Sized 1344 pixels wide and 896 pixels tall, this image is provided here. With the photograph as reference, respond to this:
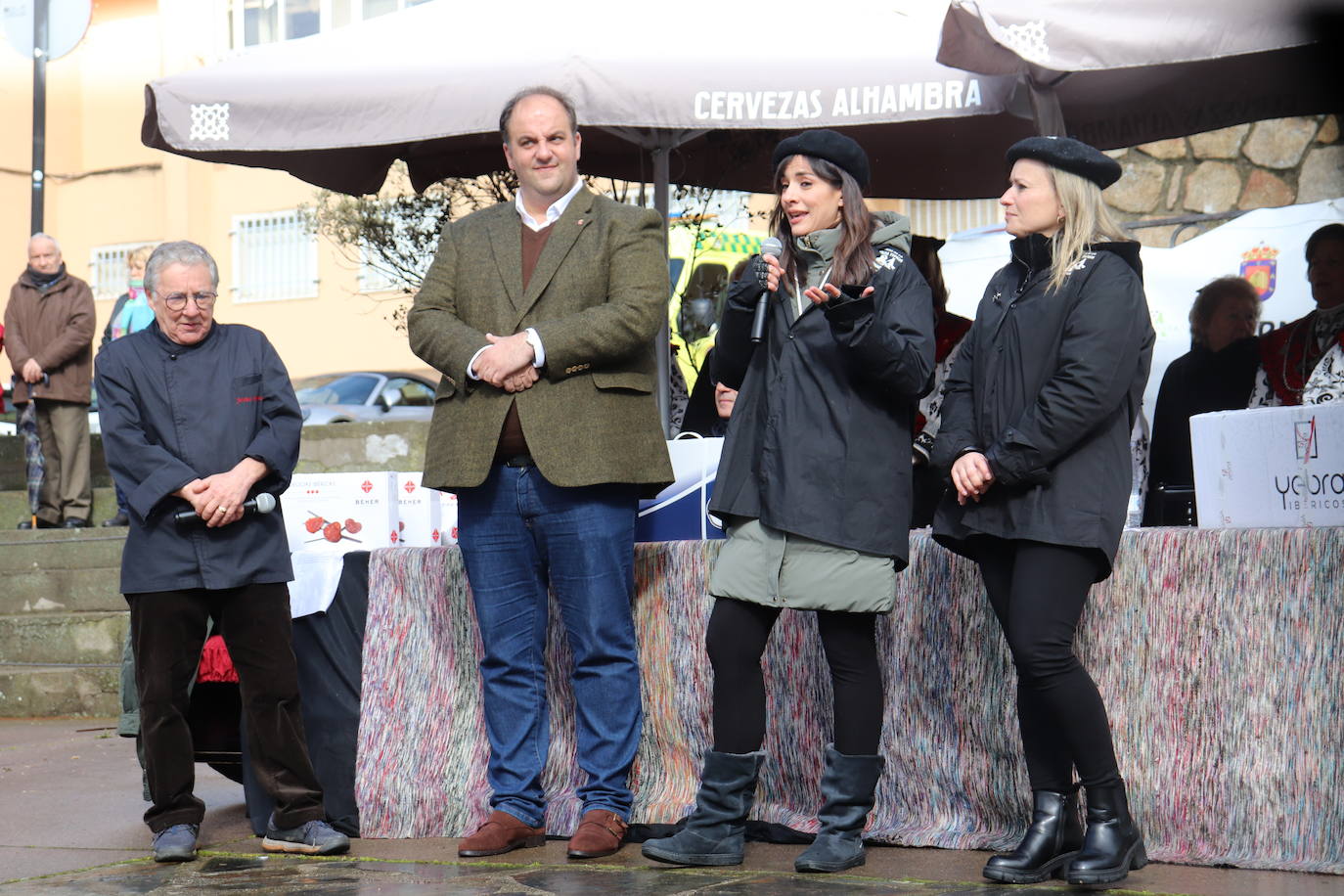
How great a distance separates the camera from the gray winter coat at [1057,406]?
3.57 metres

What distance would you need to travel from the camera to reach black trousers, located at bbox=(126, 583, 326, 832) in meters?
4.29

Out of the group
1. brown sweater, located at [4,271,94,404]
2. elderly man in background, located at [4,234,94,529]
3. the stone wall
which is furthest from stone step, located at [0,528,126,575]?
the stone wall

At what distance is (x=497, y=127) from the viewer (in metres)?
4.99

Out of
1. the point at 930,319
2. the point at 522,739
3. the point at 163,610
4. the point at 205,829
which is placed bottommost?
the point at 205,829

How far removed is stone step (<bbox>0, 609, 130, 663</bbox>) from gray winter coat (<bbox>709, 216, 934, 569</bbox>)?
5121 millimetres

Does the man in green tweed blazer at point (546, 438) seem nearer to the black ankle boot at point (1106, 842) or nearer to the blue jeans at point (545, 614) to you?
the blue jeans at point (545, 614)

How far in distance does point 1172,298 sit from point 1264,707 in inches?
233

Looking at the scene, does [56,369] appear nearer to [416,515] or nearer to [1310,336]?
[416,515]

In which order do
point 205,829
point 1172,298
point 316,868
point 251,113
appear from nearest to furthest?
point 316,868, point 205,829, point 251,113, point 1172,298

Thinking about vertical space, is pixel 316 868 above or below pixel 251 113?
below

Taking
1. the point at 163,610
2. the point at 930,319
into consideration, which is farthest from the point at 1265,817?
the point at 163,610

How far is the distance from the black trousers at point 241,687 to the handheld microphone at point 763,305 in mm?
1524

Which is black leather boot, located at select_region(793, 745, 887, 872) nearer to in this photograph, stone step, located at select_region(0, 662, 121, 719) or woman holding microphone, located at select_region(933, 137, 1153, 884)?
woman holding microphone, located at select_region(933, 137, 1153, 884)

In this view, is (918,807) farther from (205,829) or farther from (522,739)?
(205,829)
